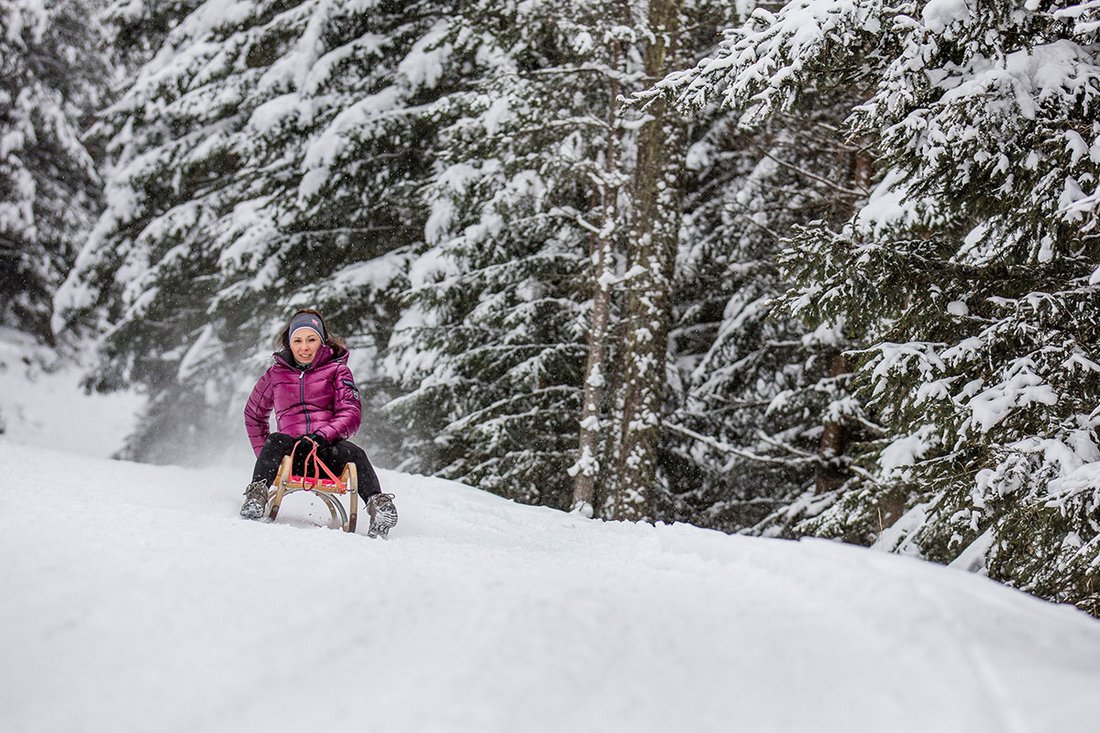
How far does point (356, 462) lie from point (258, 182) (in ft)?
27.4

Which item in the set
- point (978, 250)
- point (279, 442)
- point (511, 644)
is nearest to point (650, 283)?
point (978, 250)

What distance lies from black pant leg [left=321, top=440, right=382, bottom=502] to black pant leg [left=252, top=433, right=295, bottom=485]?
0.24 meters

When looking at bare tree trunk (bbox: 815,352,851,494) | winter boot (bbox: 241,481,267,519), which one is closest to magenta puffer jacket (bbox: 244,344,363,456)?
winter boot (bbox: 241,481,267,519)

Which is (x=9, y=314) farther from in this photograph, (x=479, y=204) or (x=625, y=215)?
(x=625, y=215)

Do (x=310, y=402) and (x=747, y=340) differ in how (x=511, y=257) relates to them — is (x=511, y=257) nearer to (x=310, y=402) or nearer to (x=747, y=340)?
(x=747, y=340)

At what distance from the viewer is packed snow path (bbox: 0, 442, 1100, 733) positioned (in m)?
1.79

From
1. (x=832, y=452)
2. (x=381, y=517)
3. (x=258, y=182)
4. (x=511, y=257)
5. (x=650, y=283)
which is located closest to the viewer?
(x=381, y=517)

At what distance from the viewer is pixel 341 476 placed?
17.4 feet

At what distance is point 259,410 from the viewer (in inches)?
233

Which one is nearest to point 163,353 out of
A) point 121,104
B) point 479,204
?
point 121,104

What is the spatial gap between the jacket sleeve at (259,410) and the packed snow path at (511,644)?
260 centimetres

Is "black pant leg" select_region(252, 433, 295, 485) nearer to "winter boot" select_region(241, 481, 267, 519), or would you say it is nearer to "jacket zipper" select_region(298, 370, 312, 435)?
"winter boot" select_region(241, 481, 267, 519)

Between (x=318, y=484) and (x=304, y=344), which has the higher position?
(x=304, y=344)

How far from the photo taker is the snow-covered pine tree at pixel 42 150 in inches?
775
